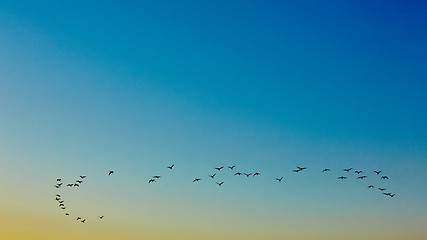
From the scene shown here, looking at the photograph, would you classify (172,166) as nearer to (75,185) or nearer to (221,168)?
(221,168)

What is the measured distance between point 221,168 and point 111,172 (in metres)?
28.4

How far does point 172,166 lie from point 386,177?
55.8 meters

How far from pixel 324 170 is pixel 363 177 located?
1042 cm

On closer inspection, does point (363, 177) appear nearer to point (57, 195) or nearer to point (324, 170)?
point (324, 170)

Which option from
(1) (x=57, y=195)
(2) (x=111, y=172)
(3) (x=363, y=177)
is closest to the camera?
(2) (x=111, y=172)

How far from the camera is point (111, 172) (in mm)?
97750

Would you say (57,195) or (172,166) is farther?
(57,195)

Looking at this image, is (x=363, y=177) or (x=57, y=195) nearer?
(x=363, y=177)

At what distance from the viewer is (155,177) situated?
10625cm

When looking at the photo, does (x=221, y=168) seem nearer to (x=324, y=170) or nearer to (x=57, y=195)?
(x=324, y=170)

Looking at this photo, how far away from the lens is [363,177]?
104125 millimetres

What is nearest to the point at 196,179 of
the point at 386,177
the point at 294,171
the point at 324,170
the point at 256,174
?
the point at 256,174

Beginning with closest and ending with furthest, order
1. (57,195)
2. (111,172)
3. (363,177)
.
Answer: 1. (111,172)
2. (363,177)
3. (57,195)

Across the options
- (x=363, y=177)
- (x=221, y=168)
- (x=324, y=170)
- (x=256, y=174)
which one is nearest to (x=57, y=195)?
(x=221, y=168)
